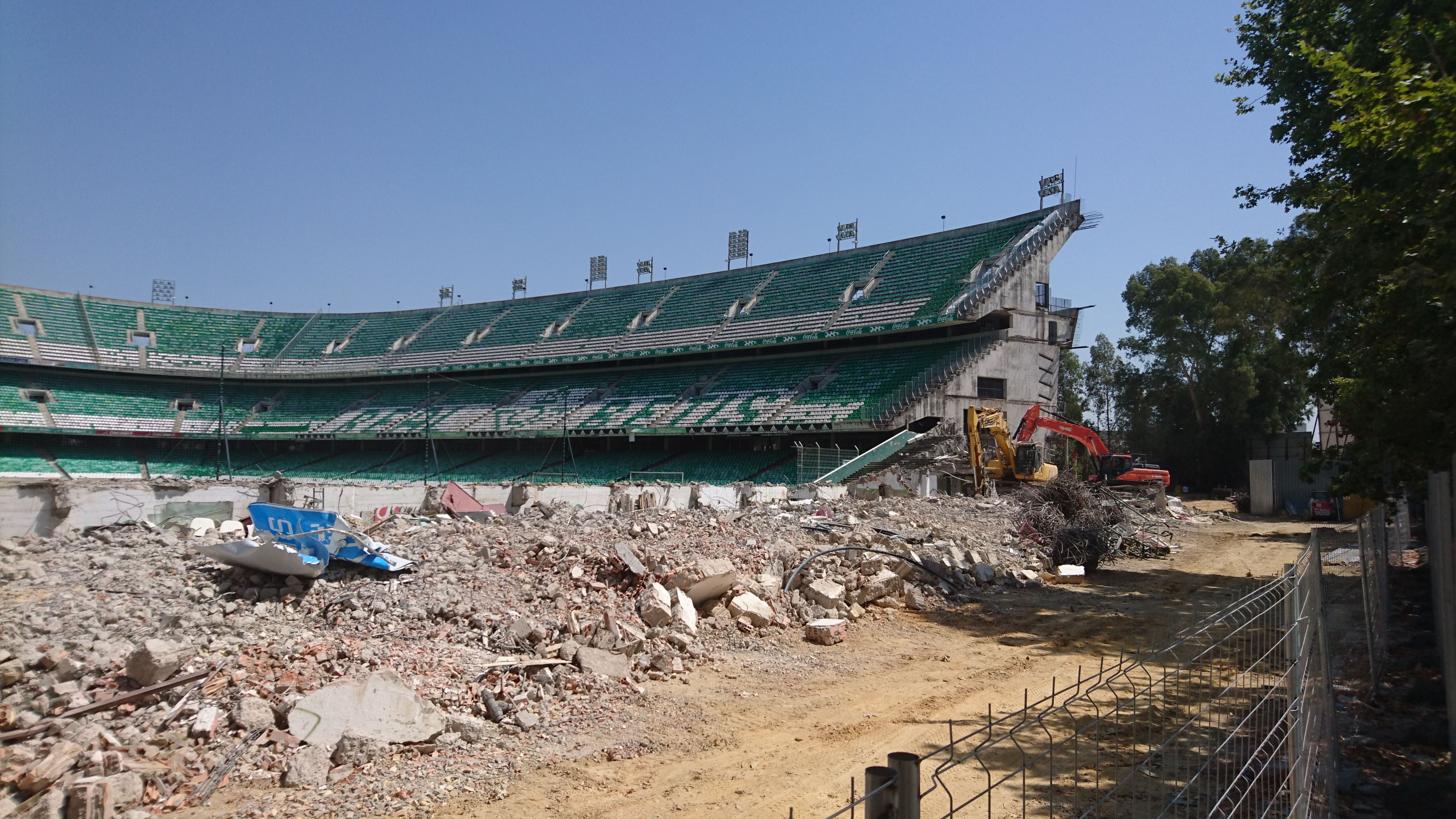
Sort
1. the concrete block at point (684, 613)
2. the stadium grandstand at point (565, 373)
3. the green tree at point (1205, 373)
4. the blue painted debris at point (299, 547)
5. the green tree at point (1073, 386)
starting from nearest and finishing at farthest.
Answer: the blue painted debris at point (299, 547), the concrete block at point (684, 613), the stadium grandstand at point (565, 373), the green tree at point (1205, 373), the green tree at point (1073, 386)

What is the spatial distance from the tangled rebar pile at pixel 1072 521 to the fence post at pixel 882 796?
51.9 feet

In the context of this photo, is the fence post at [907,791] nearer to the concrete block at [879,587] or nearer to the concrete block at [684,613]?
the concrete block at [684,613]

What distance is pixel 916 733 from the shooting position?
→ 7.04 m

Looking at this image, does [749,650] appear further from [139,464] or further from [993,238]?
[139,464]

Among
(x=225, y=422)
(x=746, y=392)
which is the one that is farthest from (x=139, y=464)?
(x=746, y=392)

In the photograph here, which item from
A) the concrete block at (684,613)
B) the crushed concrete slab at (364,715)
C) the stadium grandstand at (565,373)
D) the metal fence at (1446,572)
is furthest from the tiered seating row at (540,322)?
the crushed concrete slab at (364,715)

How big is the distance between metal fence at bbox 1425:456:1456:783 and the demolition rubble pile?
18.3 feet

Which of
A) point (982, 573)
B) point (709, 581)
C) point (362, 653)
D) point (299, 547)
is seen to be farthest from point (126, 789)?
point (982, 573)

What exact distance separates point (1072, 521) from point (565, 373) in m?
32.8

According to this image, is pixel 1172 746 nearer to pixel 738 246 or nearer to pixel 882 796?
pixel 882 796

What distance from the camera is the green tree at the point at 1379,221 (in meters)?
5.95

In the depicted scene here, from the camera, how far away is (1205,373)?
4391 centimetres

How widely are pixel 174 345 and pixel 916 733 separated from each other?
179 ft

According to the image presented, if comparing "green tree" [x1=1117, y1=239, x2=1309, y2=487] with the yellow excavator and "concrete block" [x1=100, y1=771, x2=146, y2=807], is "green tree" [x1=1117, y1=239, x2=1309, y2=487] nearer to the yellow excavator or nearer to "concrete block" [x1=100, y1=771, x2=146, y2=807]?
the yellow excavator
